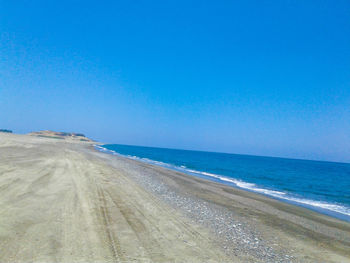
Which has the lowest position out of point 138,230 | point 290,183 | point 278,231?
point 290,183

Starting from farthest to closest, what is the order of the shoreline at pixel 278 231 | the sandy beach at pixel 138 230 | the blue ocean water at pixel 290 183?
the blue ocean water at pixel 290 183, the shoreline at pixel 278 231, the sandy beach at pixel 138 230

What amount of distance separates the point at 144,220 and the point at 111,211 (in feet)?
5.78

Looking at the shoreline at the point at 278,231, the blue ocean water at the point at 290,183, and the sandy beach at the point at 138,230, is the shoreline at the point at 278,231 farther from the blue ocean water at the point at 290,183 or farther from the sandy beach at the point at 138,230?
the blue ocean water at the point at 290,183

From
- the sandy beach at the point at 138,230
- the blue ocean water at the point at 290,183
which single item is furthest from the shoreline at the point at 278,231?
the blue ocean water at the point at 290,183

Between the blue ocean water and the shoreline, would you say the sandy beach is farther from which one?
the blue ocean water

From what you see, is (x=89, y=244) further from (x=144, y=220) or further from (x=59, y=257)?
(x=144, y=220)

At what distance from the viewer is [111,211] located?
996 cm

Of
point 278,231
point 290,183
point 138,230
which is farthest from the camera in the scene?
point 290,183

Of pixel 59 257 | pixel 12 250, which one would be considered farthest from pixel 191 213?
pixel 12 250

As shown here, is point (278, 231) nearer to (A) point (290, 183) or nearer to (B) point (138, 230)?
(B) point (138, 230)

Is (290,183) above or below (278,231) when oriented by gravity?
below

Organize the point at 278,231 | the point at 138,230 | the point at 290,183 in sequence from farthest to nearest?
1. the point at 290,183
2. the point at 278,231
3. the point at 138,230

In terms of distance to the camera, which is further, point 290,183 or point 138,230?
point 290,183

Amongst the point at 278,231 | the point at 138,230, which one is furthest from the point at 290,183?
the point at 138,230
